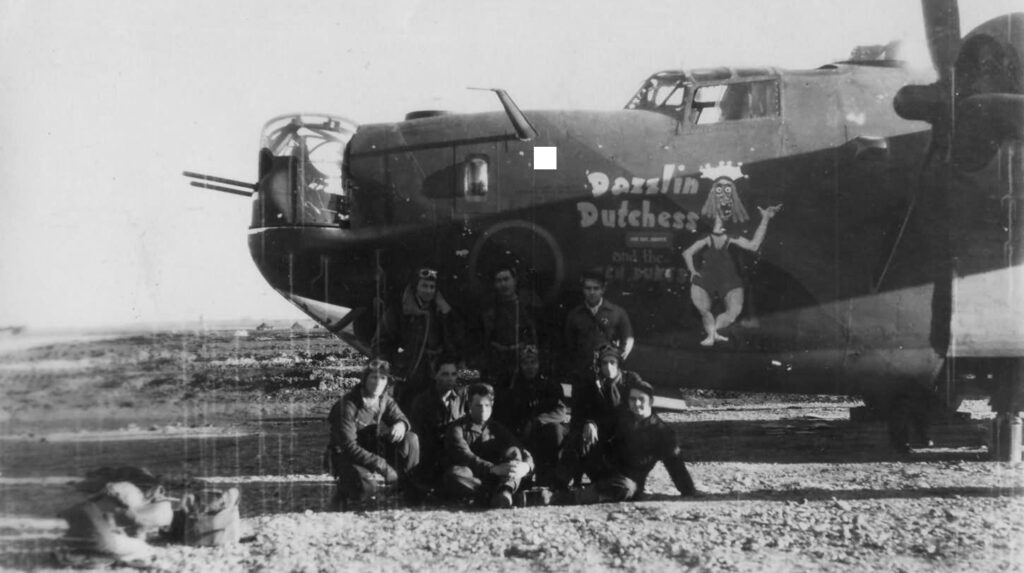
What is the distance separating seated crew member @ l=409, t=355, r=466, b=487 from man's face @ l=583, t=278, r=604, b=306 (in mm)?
1313

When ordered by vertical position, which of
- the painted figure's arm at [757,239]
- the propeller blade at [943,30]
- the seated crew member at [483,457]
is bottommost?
the seated crew member at [483,457]

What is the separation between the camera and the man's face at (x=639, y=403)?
6766 millimetres

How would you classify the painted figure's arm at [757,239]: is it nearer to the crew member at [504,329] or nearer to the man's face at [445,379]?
the crew member at [504,329]

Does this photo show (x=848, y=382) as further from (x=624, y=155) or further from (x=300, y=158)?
(x=300, y=158)

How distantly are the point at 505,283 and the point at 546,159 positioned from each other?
3.87 feet

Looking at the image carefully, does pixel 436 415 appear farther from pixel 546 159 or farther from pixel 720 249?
pixel 720 249

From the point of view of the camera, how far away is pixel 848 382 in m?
8.25

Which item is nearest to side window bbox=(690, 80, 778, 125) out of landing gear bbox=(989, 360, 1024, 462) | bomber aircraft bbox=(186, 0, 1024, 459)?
bomber aircraft bbox=(186, 0, 1024, 459)

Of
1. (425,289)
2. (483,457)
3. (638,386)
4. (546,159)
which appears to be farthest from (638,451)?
(546,159)

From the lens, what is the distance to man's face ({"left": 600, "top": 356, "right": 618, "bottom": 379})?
7047mm

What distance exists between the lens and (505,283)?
772 centimetres

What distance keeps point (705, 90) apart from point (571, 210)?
1709 millimetres

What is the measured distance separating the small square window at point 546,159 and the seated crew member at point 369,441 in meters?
2.30

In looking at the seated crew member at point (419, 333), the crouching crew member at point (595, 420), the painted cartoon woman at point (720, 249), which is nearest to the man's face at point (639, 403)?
the crouching crew member at point (595, 420)
